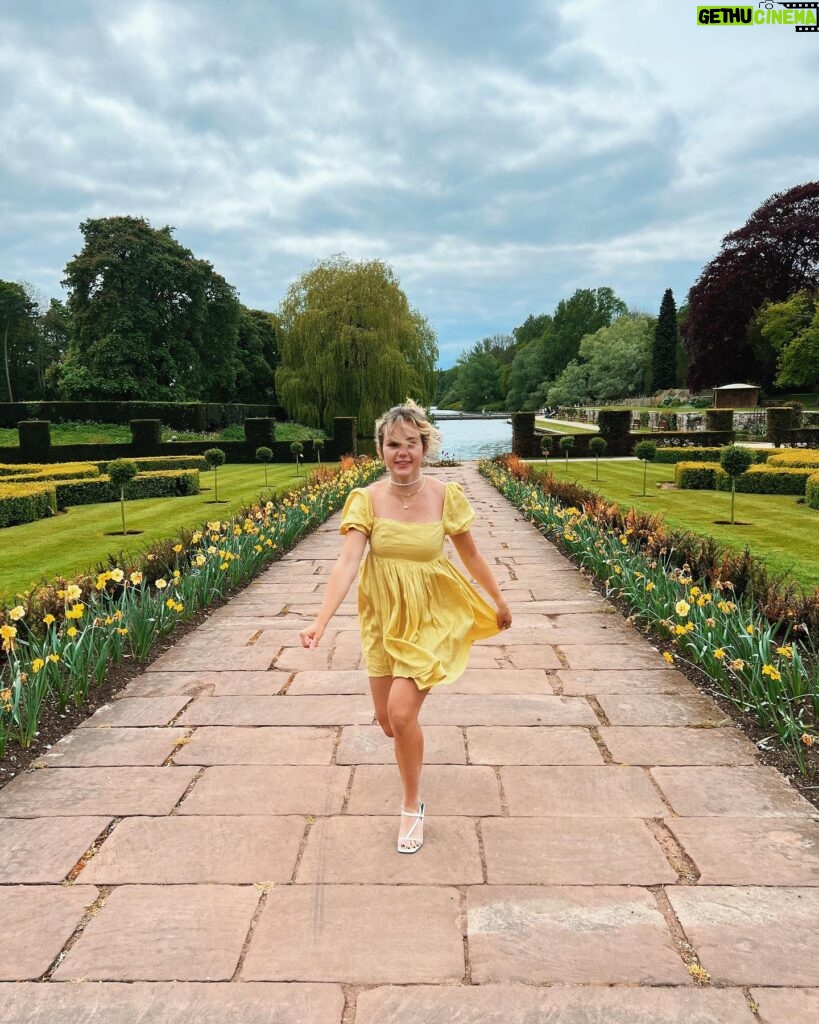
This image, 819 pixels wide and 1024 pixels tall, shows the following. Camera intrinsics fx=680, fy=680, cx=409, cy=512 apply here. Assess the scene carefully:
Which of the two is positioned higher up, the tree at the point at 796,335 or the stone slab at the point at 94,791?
the tree at the point at 796,335

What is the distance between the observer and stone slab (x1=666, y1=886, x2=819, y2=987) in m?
1.75

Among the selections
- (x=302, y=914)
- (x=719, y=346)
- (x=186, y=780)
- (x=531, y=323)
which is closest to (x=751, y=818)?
(x=302, y=914)

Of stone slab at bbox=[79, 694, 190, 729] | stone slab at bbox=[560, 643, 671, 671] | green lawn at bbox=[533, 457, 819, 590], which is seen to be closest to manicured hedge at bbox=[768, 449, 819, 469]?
green lawn at bbox=[533, 457, 819, 590]

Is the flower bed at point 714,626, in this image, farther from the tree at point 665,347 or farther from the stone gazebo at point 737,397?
the tree at point 665,347

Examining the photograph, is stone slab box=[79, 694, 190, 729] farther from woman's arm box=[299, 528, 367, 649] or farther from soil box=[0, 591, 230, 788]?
A: woman's arm box=[299, 528, 367, 649]

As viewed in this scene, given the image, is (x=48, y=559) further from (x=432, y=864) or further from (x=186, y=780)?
(x=432, y=864)

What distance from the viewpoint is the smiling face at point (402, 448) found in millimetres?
2398

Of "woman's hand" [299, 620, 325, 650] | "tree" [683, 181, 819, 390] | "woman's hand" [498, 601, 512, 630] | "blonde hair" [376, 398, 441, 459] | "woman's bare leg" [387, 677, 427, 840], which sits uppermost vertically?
"tree" [683, 181, 819, 390]

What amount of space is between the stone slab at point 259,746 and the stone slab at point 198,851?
1.47ft

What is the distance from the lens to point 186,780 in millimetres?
2801

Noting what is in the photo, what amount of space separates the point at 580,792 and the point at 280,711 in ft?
5.17

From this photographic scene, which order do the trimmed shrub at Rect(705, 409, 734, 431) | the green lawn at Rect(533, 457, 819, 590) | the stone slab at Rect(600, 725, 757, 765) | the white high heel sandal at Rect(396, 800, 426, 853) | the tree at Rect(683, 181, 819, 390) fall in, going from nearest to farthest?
the white high heel sandal at Rect(396, 800, 426, 853) < the stone slab at Rect(600, 725, 757, 765) < the green lawn at Rect(533, 457, 819, 590) < the trimmed shrub at Rect(705, 409, 734, 431) < the tree at Rect(683, 181, 819, 390)

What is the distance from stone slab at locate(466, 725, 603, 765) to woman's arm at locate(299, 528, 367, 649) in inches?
46.2

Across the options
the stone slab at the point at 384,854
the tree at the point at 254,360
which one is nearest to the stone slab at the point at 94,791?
the stone slab at the point at 384,854
